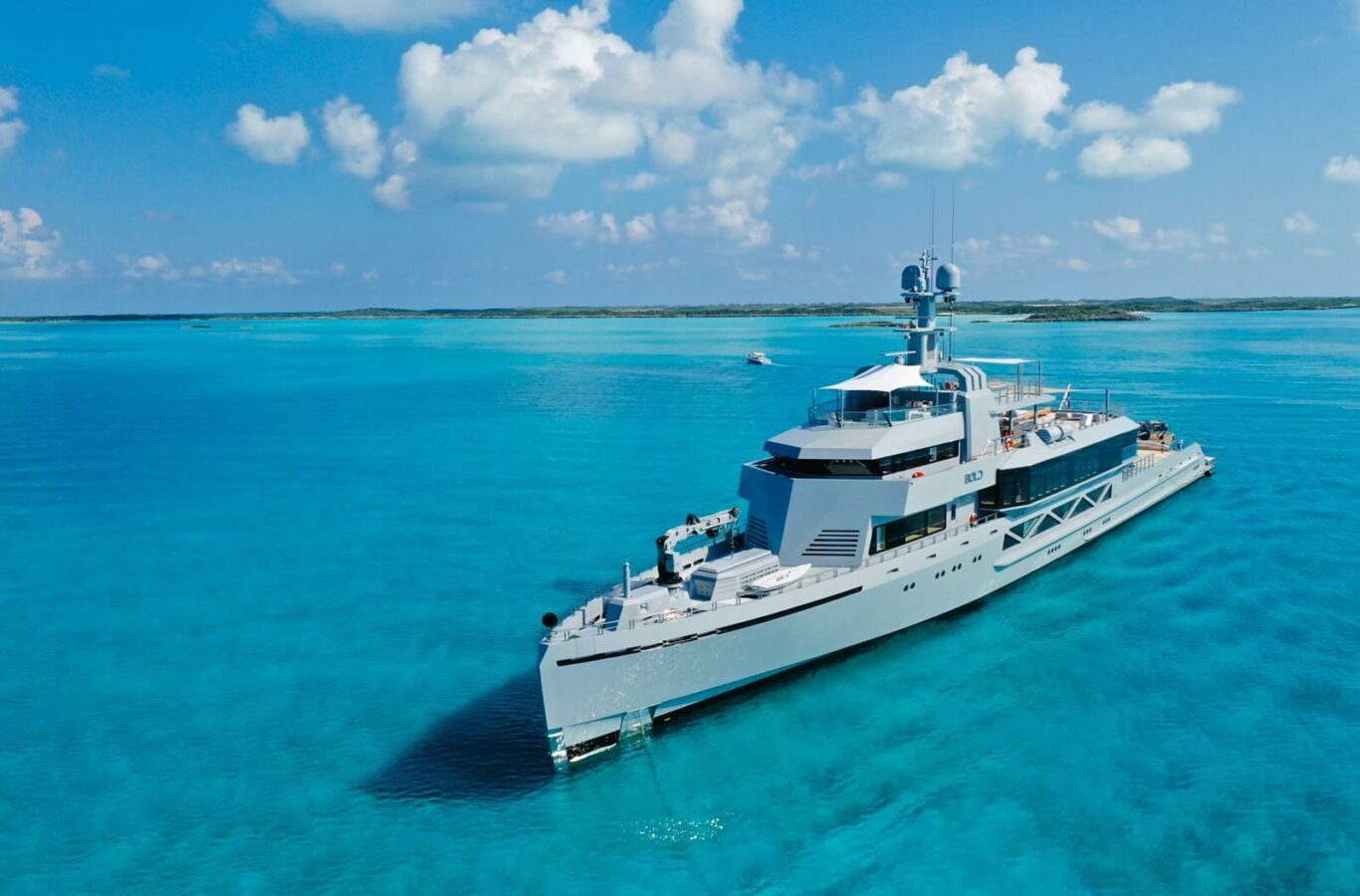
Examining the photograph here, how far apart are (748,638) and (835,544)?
15.9 feet

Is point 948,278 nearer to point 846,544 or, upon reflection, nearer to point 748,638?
point 846,544

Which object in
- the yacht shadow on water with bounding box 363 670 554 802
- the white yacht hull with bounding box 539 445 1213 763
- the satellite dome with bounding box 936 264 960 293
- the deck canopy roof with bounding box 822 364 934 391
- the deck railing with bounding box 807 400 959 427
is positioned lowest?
the yacht shadow on water with bounding box 363 670 554 802

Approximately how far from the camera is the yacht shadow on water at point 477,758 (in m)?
19.2

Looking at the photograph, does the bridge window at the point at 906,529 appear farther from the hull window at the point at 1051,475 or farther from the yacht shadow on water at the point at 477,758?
the yacht shadow on water at the point at 477,758

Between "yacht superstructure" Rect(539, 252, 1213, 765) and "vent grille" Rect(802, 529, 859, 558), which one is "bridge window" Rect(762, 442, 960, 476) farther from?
"vent grille" Rect(802, 529, 859, 558)

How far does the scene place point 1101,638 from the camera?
86.9ft

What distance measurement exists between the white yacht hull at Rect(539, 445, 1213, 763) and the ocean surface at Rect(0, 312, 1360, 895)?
753 millimetres

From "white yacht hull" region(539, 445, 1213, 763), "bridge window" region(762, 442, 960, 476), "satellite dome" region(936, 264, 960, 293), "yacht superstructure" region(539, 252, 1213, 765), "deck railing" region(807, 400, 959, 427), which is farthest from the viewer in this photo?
"satellite dome" region(936, 264, 960, 293)

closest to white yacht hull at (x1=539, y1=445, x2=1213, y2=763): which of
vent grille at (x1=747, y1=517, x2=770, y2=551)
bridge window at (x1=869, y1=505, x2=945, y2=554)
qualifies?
bridge window at (x1=869, y1=505, x2=945, y2=554)

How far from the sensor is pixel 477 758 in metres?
20.5

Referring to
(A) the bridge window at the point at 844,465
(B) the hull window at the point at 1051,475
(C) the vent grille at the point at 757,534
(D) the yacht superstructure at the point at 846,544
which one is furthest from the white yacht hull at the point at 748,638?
(A) the bridge window at the point at 844,465

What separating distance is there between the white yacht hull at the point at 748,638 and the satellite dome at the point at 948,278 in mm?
9404

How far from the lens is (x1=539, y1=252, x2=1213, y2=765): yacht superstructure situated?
2083 cm

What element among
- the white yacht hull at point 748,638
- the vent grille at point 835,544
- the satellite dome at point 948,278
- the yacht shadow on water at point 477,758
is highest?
the satellite dome at point 948,278
